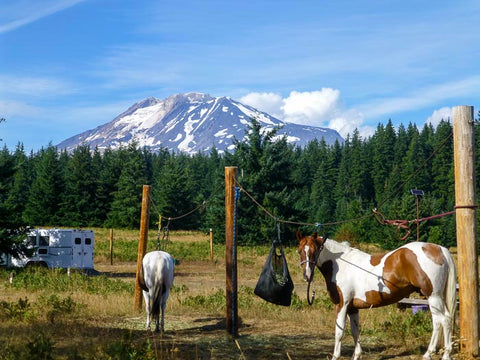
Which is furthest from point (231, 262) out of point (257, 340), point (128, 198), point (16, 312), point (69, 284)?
point (128, 198)

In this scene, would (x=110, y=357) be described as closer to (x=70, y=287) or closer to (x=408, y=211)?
(x=70, y=287)

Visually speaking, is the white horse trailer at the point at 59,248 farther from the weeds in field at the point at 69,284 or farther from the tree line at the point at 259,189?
the weeds in field at the point at 69,284

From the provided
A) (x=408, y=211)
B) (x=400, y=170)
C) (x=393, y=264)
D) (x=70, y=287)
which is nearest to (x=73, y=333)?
(x=393, y=264)

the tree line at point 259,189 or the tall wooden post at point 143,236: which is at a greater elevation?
the tree line at point 259,189

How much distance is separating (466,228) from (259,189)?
43015 mm

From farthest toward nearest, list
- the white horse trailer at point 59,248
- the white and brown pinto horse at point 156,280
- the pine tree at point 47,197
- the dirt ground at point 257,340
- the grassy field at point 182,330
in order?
the pine tree at point 47,197
the white horse trailer at point 59,248
the white and brown pinto horse at point 156,280
the dirt ground at point 257,340
the grassy field at point 182,330

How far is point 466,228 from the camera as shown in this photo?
773cm

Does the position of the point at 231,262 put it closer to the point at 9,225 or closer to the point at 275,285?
the point at 275,285

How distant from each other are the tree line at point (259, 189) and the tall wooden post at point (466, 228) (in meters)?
0.61

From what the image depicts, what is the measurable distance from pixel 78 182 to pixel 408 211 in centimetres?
4673

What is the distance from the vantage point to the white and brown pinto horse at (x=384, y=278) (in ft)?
25.4

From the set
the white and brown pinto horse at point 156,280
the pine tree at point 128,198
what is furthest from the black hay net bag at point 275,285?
the pine tree at point 128,198

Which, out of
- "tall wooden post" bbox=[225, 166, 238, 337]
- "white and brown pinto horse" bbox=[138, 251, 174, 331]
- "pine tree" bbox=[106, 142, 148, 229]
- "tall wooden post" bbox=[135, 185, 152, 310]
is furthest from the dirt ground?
"pine tree" bbox=[106, 142, 148, 229]

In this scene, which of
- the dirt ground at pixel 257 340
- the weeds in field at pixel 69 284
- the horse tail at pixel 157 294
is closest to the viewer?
the dirt ground at pixel 257 340
